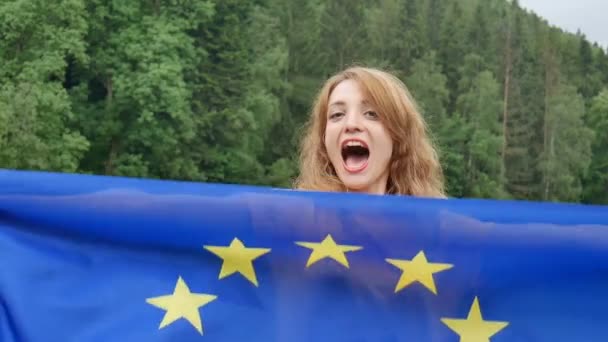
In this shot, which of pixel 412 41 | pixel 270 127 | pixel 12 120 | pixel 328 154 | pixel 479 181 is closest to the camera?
pixel 328 154

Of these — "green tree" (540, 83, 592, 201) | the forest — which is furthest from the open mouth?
"green tree" (540, 83, 592, 201)

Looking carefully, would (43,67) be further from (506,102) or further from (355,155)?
(506,102)

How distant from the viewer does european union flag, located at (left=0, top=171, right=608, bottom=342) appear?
3020 millimetres

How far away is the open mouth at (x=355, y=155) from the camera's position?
145 inches

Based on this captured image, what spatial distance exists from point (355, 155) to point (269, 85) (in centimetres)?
3913

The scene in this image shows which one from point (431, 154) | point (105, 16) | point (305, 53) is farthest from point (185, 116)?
point (431, 154)

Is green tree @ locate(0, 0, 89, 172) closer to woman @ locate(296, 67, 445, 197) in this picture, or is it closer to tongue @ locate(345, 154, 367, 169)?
woman @ locate(296, 67, 445, 197)

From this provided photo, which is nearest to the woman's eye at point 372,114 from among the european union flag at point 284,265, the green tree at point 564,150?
the european union flag at point 284,265

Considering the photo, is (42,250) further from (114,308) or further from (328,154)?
(328,154)

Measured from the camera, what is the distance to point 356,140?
368 cm

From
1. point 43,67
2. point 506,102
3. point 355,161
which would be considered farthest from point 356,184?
point 506,102

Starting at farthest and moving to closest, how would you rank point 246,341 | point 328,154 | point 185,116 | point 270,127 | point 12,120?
1. point 270,127
2. point 185,116
3. point 12,120
4. point 328,154
5. point 246,341

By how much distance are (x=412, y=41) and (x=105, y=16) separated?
80.2ft

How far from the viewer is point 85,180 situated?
313 cm
